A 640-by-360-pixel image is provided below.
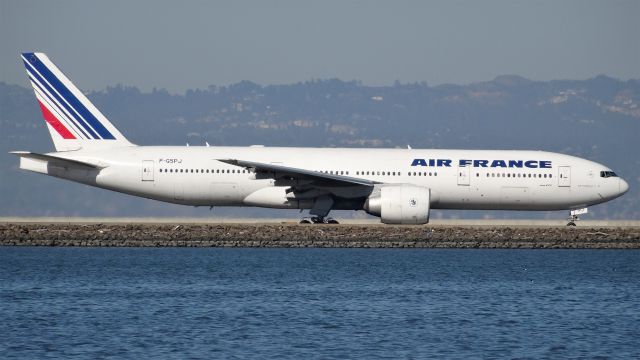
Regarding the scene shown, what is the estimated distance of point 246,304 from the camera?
127ft

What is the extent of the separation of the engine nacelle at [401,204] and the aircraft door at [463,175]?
2.30 metres

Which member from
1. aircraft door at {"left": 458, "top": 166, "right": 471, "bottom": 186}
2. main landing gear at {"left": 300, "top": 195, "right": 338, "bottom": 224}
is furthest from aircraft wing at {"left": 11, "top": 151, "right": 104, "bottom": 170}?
aircraft door at {"left": 458, "top": 166, "right": 471, "bottom": 186}

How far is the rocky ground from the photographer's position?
57.1 m

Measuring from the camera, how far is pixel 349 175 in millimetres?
57625

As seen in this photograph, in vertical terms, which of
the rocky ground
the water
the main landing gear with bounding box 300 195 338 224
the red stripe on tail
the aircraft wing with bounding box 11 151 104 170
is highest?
the red stripe on tail

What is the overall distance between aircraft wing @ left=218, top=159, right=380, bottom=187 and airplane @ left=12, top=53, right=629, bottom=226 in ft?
0.35

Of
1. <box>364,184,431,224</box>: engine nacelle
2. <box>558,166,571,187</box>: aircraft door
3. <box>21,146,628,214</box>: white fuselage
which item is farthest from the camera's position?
<box>558,166,571,187</box>: aircraft door

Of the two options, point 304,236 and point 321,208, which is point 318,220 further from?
point 304,236

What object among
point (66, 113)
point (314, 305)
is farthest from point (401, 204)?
point (314, 305)

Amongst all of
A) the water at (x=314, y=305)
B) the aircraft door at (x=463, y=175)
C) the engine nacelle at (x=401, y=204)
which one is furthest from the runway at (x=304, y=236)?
→ the aircraft door at (x=463, y=175)

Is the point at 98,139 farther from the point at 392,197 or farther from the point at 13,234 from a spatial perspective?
the point at 392,197

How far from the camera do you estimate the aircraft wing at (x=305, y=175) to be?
181ft

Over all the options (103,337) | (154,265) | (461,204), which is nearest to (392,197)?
(461,204)

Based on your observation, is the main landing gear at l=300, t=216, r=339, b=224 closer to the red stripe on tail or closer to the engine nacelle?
the engine nacelle
